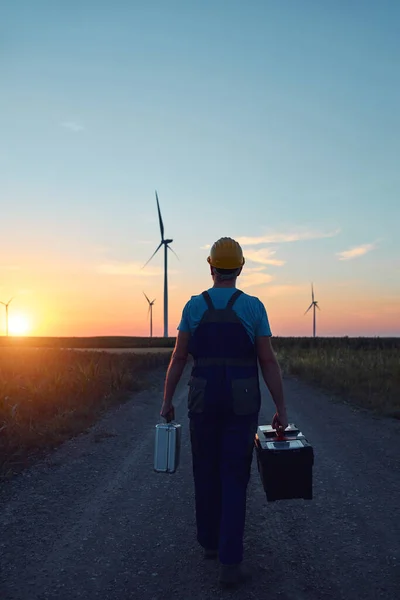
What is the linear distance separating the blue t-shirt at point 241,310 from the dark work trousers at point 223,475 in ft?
2.17

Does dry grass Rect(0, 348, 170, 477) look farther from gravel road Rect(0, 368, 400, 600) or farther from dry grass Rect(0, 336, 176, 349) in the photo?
dry grass Rect(0, 336, 176, 349)

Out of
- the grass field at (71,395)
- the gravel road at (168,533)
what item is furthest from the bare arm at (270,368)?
the grass field at (71,395)

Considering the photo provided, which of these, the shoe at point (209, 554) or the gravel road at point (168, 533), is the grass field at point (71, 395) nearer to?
the gravel road at point (168, 533)

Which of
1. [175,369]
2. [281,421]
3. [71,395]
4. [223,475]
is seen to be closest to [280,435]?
[281,421]

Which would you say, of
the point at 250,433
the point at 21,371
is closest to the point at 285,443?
the point at 250,433

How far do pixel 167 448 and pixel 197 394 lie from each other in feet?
2.22

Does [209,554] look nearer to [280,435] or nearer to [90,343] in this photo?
[280,435]

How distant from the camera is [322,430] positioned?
10953 mm

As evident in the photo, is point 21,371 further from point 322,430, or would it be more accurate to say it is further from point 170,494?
point 170,494

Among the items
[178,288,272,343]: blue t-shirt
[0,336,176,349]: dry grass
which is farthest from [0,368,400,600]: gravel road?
[0,336,176,349]: dry grass

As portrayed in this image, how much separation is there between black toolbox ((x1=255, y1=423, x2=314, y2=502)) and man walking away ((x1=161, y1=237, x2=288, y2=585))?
0.57 ft

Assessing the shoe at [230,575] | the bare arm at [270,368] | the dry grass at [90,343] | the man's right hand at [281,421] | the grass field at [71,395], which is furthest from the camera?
the dry grass at [90,343]

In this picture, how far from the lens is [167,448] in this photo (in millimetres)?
4492

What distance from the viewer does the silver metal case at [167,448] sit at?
14.7 ft
